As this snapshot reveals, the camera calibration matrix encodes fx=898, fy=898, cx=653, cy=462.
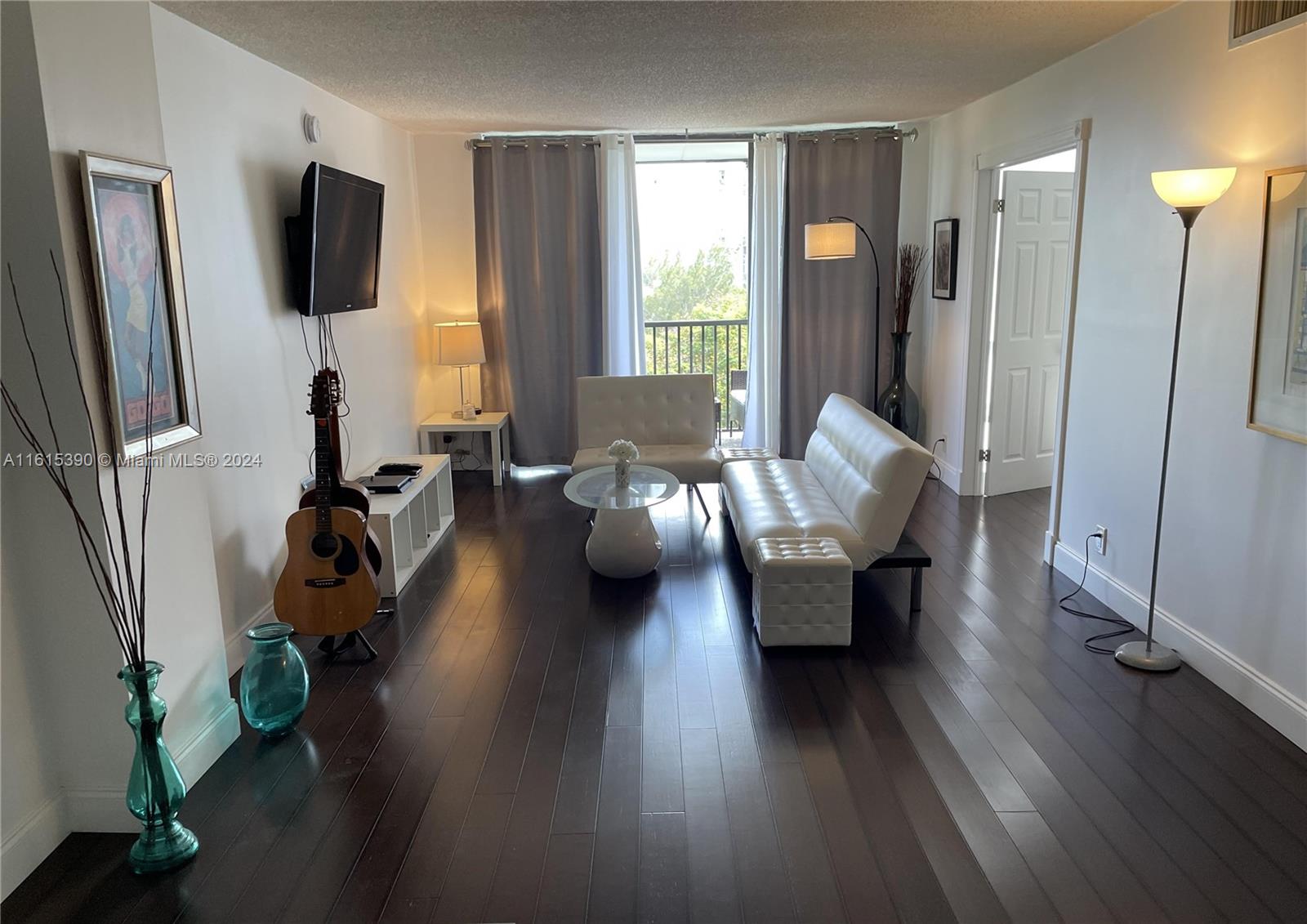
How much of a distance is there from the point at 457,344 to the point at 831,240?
105 inches

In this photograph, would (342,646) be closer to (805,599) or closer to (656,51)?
(805,599)

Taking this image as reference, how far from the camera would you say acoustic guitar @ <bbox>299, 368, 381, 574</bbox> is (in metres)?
3.77

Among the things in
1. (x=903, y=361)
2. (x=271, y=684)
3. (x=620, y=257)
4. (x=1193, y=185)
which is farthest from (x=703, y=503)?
(x=1193, y=185)

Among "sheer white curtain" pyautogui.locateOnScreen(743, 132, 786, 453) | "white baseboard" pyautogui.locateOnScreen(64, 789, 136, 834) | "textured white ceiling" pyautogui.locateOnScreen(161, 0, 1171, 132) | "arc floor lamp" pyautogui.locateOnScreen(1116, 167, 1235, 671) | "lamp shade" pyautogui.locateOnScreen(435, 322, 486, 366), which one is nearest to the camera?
"white baseboard" pyautogui.locateOnScreen(64, 789, 136, 834)

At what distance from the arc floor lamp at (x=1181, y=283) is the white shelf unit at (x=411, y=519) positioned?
10.5 ft

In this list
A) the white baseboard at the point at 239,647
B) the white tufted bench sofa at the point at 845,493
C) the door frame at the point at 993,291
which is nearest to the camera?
the white baseboard at the point at 239,647

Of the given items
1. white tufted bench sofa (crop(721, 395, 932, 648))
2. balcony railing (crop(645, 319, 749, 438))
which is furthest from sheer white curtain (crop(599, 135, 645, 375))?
white tufted bench sofa (crop(721, 395, 932, 648))

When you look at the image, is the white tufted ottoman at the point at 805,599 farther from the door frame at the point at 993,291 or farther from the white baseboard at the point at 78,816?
the white baseboard at the point at 78,816

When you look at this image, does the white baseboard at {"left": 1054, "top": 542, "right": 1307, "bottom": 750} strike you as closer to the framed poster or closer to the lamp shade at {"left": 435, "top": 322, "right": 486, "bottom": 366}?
the framed poster

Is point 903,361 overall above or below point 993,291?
below

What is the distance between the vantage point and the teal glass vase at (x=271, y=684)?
298cm

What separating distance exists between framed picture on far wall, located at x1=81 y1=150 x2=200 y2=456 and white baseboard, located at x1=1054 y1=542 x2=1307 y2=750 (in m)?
3.57

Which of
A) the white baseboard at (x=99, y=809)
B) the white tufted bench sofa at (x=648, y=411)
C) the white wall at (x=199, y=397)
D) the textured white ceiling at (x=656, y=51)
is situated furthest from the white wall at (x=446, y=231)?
the white baseboard at (x=99, y=809)

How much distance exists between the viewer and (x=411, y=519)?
4.88 m
